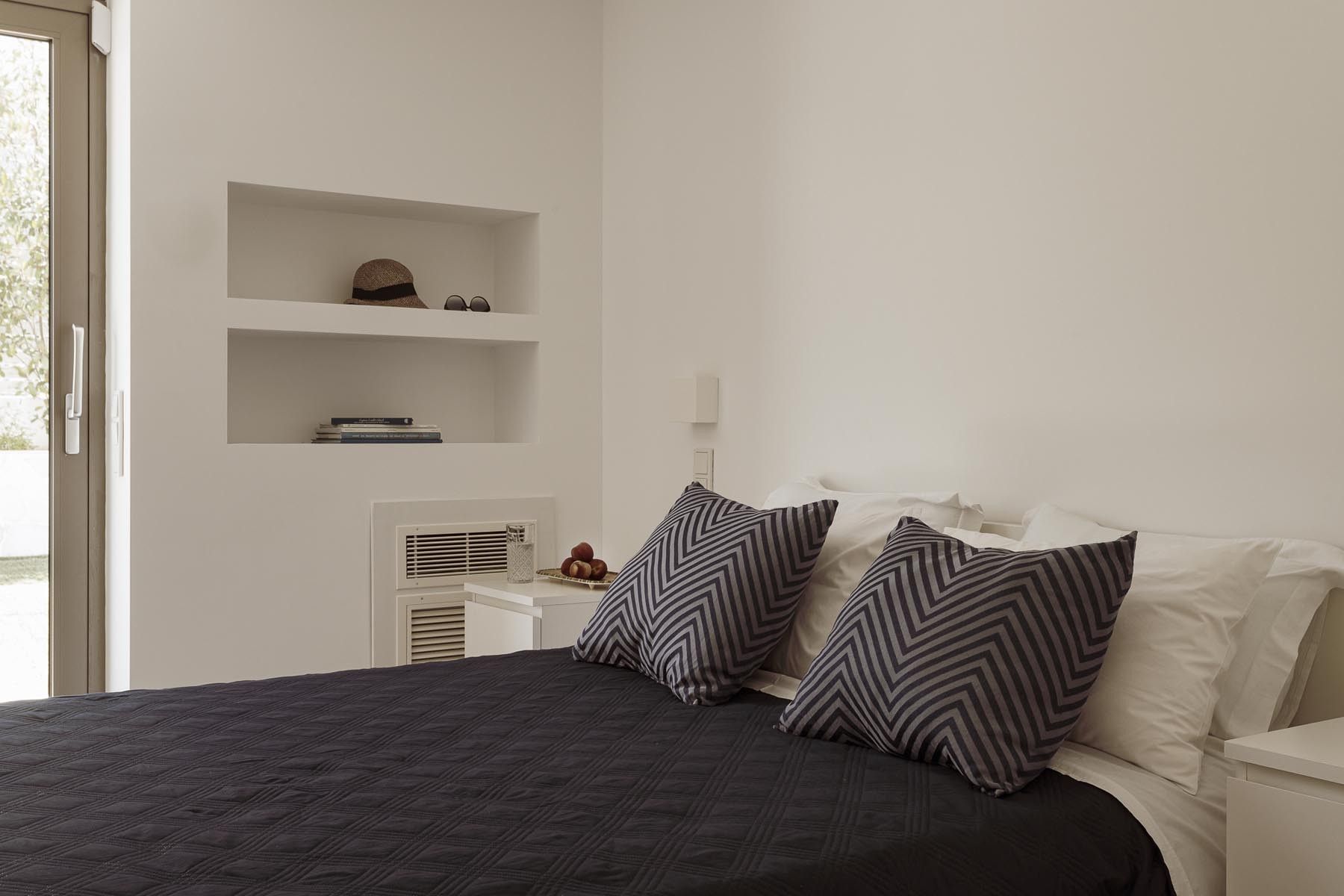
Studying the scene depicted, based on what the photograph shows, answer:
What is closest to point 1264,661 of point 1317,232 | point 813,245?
point 1317,232

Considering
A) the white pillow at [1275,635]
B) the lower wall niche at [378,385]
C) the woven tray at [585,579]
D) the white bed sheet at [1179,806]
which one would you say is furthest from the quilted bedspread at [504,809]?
the lower wall niche at [378,385]

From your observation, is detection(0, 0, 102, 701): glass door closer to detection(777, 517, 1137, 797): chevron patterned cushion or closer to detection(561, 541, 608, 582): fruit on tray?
detection(561, 541, 608, 582): fruit on tray

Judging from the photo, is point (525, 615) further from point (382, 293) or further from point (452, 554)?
point (382, 293)

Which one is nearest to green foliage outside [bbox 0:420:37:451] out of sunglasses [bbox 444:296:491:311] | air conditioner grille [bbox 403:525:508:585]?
air conditioner grille [bbox 403:525:508:585]

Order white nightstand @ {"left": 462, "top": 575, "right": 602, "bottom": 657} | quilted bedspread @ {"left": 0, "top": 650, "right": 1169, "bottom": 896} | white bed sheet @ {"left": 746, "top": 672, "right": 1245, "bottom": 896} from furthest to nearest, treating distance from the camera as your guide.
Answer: white nightstand @ {"left": 462, "top": 575, "right": 602, "bottom": 657} < white bed sheet @ {"left": 746, "top": 672, "right": 1245, "bottom": 896} < quilted bedspread @ {"left": 0, "top": 650, "right": 1169, "bottom": 896}

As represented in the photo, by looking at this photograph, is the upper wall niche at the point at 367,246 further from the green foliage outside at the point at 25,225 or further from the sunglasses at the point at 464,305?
the green foliage outside at the point at 25,225

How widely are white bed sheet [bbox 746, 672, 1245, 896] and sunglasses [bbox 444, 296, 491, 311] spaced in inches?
104

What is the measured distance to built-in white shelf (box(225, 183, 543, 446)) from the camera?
3709mm

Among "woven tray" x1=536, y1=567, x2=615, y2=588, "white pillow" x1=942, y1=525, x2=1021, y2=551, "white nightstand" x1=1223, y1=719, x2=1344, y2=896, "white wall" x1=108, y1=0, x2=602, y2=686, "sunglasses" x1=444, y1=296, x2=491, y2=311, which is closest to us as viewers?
"white nightstand" x1=1223, y1=719, x2=1344, y2=896

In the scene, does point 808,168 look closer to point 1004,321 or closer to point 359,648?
point 1004,321

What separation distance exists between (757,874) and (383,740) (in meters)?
0.80

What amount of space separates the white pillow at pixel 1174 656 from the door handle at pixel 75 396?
3.12 metres

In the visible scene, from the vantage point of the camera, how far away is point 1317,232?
6.44 feet

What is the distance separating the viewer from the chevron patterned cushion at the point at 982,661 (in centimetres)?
170
